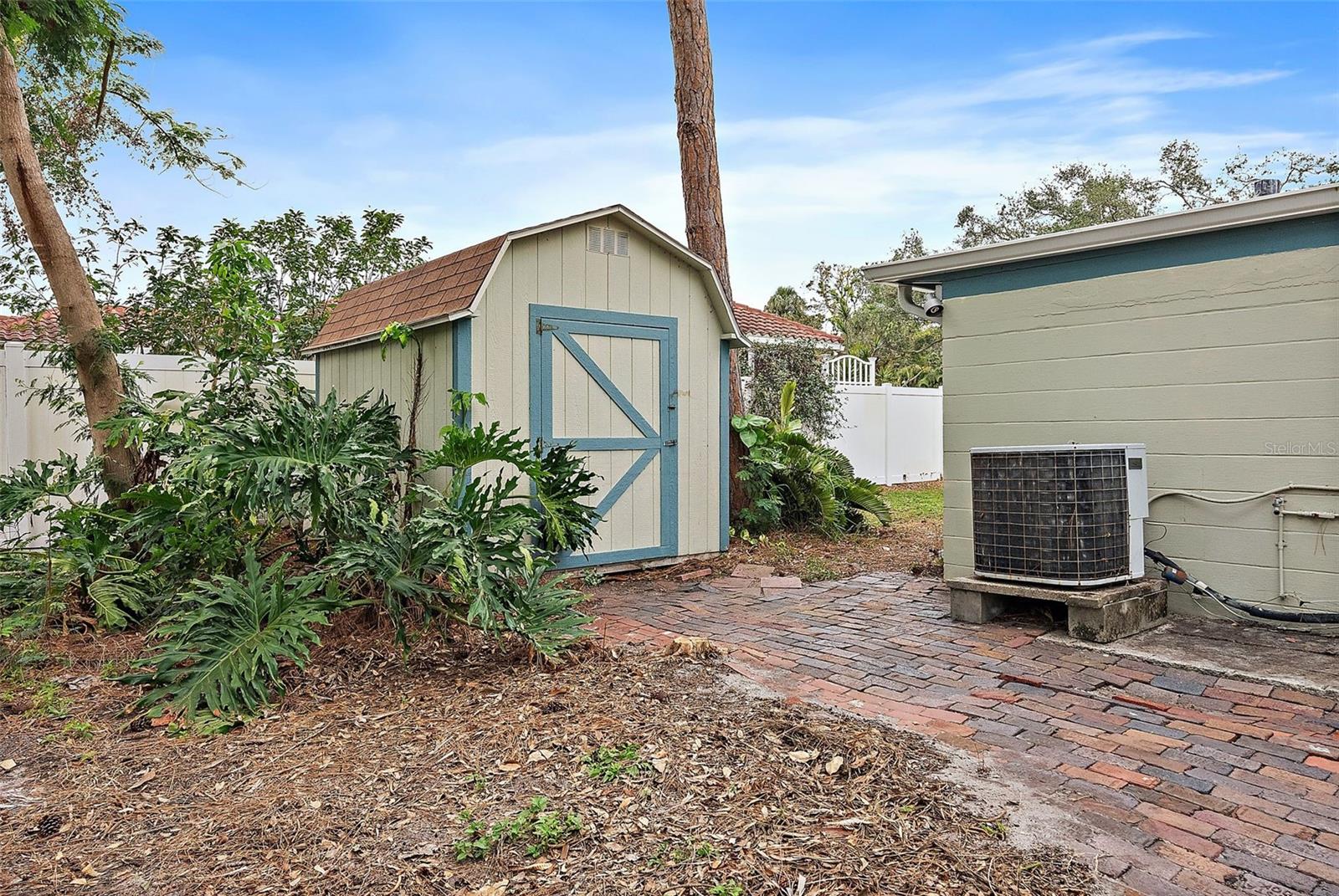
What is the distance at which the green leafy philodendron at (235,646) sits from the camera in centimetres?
314

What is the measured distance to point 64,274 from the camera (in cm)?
505

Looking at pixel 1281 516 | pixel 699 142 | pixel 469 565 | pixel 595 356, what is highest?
pixel 699 142

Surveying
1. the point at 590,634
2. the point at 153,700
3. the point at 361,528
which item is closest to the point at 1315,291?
the point at 590,634

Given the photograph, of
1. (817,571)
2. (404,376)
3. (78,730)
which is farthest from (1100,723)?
(404,376)

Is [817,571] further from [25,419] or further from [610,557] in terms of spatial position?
[25,419]

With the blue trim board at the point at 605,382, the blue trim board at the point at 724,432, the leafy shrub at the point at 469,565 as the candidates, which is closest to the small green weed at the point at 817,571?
the blue trim board at the point at 724,432

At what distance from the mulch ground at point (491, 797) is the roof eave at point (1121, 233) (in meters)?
3.12

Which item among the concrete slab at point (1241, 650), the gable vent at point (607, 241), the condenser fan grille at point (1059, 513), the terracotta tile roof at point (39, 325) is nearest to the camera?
the concrete slab at point (1241, 650)

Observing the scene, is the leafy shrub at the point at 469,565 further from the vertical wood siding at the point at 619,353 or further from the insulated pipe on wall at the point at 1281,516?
the insulated pipe on wall at the point at 1281,516

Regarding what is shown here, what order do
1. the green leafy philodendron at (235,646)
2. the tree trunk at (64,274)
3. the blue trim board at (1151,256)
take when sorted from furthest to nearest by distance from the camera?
the tree trunk at (64,274), the blue trim board at (1151,256), the green leafy philodendron at (235,646)

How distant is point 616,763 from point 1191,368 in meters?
3.73

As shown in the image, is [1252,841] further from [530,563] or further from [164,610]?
[164,610]

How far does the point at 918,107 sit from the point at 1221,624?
9.07 m

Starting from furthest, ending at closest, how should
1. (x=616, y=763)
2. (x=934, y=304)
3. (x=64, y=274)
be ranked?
(x=934, y=304) → (x=64, y=274) → (x=616, y=763)
